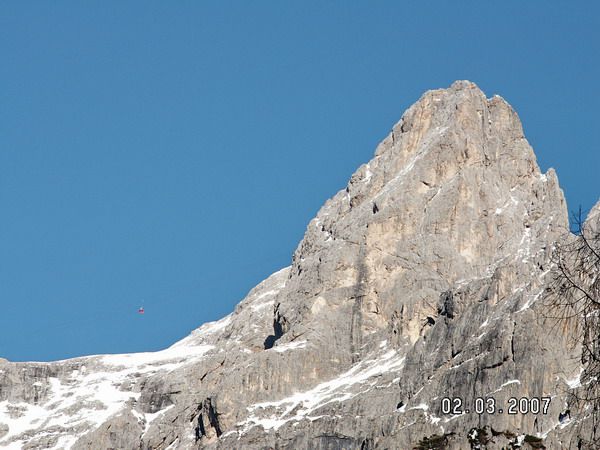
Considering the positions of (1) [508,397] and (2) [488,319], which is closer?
(1) [508,397]

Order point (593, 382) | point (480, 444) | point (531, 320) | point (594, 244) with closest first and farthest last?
1. point (593, 382)
2. point (594, 244)
3. point (480, 444)
4. point (531, 320)

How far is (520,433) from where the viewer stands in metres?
171

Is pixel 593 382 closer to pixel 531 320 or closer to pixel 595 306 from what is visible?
pixel 595 306

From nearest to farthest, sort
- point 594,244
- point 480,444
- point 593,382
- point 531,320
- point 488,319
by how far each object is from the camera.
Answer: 1. point 593,382
2. point 594,244
3. point 480,444
4. point 531,320
5. point 488,319

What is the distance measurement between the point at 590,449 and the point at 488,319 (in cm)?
16712

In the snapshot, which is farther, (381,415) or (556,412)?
(381,415)

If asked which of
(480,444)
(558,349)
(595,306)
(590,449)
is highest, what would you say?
(558,349)

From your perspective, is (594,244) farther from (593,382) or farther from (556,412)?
(556,412)

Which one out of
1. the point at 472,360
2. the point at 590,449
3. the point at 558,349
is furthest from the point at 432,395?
the point at 590,449

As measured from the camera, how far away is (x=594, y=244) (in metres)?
32.6

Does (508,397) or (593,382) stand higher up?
(508,397)

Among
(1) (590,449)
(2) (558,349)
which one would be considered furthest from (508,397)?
(1) (590,449)

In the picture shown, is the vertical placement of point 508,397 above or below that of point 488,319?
below

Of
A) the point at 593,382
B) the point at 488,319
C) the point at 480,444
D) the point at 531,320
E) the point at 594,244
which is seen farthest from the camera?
the point at 488,319
